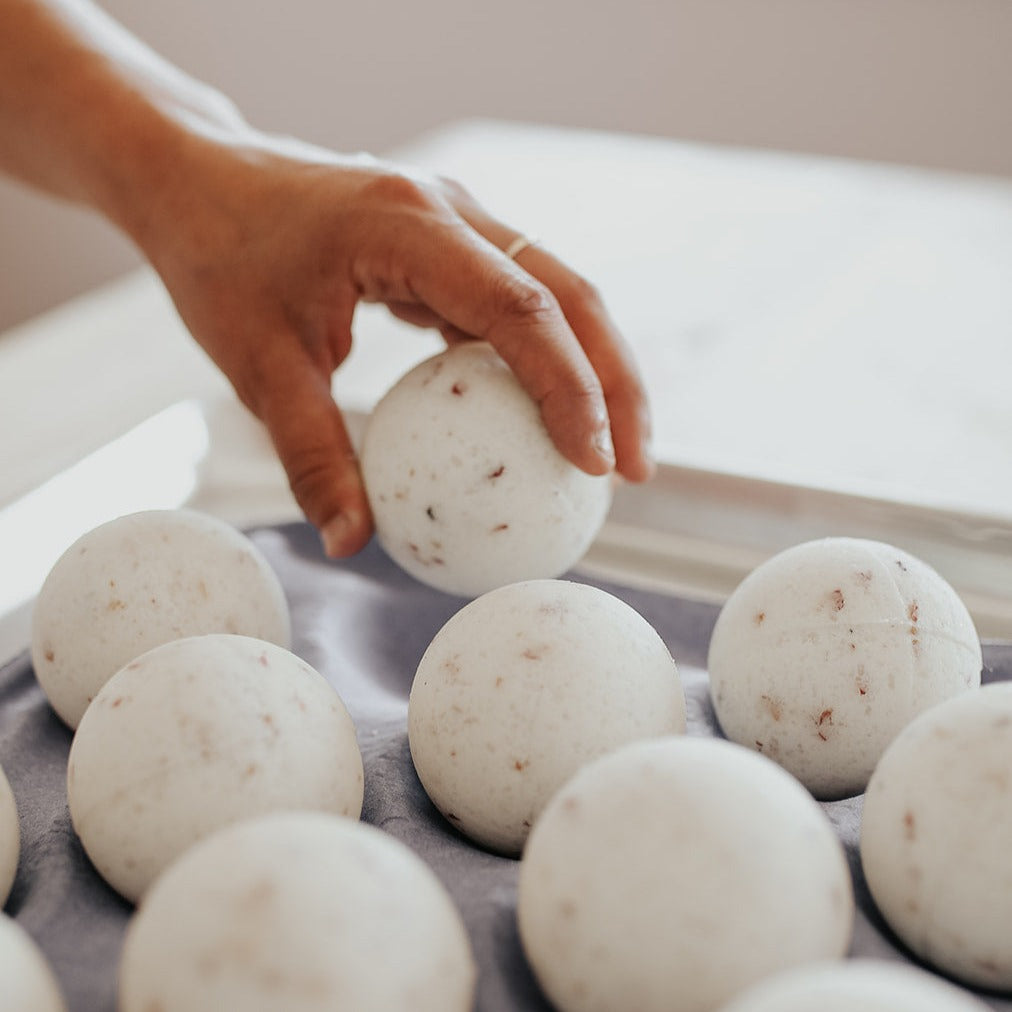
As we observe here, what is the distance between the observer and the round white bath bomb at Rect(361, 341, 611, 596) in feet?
2.61

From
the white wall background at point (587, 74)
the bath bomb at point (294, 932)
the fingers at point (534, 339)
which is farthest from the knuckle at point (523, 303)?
the white wall background at point (587, 74)

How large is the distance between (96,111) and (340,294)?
1.07 ft

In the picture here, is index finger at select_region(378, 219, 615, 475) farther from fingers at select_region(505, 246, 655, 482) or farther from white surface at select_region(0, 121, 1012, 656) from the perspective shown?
white surface at select_region(0, 121, 1012, 656)

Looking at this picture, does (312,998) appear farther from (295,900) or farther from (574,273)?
(574,273)

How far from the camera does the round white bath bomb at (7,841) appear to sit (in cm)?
61

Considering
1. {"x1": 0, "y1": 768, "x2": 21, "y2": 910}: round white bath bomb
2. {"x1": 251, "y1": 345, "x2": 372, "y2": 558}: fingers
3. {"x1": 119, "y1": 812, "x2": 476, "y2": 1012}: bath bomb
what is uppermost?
{"x1": 119, "y1": 812, "x2": 476, "y2": 1012}: bath bomb

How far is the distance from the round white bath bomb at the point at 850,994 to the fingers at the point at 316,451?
0.49 metres

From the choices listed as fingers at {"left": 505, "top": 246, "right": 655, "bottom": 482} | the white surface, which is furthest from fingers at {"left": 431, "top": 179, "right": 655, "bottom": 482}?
the white surface

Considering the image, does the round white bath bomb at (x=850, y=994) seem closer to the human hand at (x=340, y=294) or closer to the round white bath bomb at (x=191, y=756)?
the round white bath bomb at (x=191, y=756)

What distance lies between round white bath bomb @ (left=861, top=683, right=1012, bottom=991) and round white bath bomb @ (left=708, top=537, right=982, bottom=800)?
10cm

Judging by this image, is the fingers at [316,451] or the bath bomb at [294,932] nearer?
the bath bomb at [294,932]

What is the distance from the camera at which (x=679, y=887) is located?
476 mm

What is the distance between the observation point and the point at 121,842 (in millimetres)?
596

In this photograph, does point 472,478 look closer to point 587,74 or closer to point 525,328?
point 525,328
